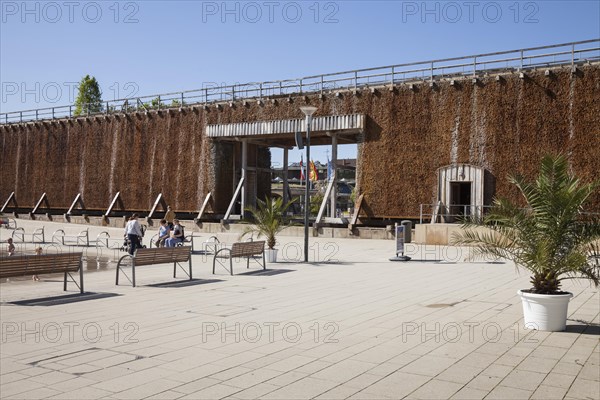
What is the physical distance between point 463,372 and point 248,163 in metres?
32.3

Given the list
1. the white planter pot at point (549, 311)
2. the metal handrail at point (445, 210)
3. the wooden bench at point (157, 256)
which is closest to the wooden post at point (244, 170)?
the metal handrail at point (445, 210)

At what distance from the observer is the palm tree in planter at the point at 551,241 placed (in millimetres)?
8133

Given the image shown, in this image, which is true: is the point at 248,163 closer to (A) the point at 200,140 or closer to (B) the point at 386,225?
(A) the point at 200,140

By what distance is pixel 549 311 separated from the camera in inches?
323

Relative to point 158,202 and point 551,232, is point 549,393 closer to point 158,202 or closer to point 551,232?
point 551,232

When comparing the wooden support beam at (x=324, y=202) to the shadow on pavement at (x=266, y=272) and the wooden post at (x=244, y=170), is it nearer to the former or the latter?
the wooden post at (x=244, y=170)

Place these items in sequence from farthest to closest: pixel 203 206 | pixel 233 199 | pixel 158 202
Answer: pixel 158 202 < pixel 203 206 < pixel 233 199

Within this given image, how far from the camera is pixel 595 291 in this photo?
470 inches

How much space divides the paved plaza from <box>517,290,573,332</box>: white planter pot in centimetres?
16

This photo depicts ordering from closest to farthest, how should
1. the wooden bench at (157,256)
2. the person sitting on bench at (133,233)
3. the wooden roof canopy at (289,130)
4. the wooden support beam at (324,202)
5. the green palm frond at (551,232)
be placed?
the green palm frond at (551,232)
the wooden bench at (157,256)
the person sitting on bench at (133,233)
the wooden support beam at (324,202)
the wooden roof canopy at (289,130)

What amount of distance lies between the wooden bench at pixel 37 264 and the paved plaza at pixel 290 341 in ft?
1.65

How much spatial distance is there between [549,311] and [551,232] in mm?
1086

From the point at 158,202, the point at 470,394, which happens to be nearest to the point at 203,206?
the point at 158,202

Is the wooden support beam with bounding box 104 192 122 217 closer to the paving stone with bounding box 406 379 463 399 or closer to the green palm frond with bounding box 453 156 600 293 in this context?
the green palm frond with bounding box 453 156 600 293
